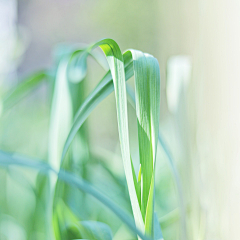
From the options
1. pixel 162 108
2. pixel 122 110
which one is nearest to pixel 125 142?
pixel 122 110

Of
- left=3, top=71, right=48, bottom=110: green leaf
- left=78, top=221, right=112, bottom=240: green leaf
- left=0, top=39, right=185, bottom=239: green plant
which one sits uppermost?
left=3, top=71, right=48, bottom=110: green leaf

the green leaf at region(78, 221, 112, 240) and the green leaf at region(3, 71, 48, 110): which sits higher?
the green leaf at region(3, 71, 48, 110)

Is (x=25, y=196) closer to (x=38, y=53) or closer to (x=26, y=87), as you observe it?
(x=26, y=87)

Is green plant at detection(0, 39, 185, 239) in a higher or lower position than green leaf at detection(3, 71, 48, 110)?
lower

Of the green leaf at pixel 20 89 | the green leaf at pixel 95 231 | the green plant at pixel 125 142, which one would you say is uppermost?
the green leaf at pixel 20 89

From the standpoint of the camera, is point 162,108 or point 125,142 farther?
point 162,108

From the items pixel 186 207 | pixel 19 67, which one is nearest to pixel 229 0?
pixel 186 207

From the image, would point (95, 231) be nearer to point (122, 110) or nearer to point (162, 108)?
point (122, 110)

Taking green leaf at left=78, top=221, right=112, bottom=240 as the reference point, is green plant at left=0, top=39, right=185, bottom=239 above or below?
above
